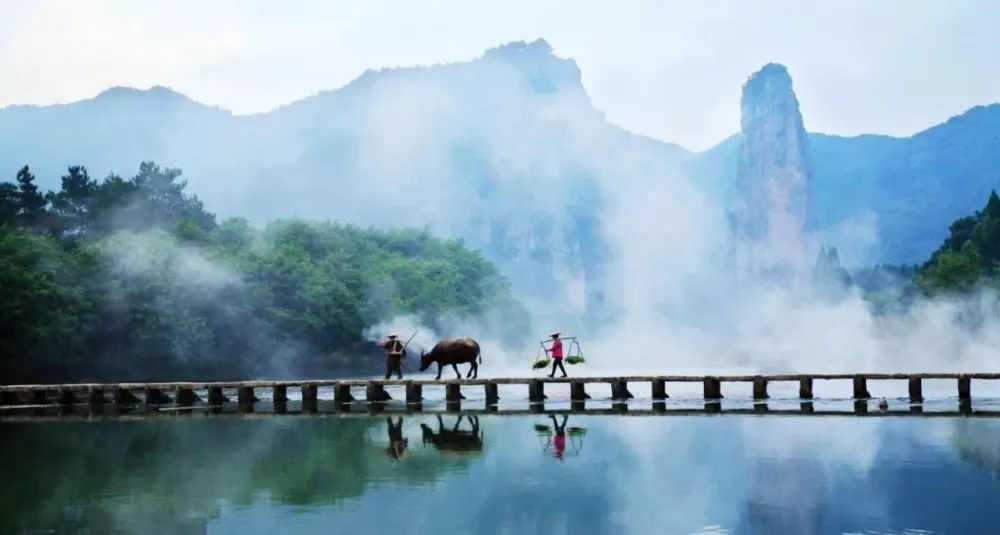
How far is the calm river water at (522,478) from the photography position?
15633mm

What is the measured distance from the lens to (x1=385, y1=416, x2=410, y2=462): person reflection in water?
23.0 m

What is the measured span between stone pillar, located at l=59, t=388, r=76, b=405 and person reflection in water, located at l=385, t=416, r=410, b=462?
15577 millimetres

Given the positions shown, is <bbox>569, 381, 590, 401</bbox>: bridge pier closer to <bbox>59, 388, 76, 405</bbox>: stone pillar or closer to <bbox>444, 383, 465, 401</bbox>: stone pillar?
<bbox>444, 383, 465, 401</bbox>: stone pillar

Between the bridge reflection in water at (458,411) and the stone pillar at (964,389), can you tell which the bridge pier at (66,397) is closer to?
the bridge reflection in water at (458,411)

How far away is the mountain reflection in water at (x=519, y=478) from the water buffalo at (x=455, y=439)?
51 mm

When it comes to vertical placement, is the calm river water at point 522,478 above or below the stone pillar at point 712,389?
below

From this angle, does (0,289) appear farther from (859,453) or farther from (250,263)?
(859,453)

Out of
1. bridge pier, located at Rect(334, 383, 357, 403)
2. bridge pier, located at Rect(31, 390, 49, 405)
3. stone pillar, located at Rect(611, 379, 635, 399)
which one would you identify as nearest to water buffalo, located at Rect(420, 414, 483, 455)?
stone pillar, located at Rect(611, 379, 635, 399)

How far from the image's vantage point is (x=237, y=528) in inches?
611

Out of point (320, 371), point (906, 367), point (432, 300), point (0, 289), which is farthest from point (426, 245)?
point (0, 289)

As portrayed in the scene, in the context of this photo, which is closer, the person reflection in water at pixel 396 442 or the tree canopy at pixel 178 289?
the person reflection in water at pixel 396 442

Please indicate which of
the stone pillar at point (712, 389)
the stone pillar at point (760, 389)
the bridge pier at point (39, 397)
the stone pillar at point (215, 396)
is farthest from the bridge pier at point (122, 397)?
the stone pillar at point (760, 389)

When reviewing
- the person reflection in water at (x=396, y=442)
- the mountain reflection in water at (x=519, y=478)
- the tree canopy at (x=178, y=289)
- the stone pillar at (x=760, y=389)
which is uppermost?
the tree canopy at (x=178, y=289)

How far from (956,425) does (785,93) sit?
513 ft
